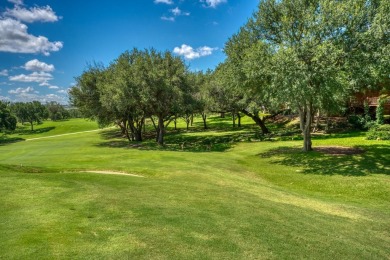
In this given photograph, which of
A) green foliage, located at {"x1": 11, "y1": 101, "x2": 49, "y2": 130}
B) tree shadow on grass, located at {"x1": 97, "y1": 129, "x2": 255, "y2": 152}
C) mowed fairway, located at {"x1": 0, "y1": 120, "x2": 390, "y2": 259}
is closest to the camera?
mowed fairway, located at {"x1": 0, "y1": 120, "x2": 390, "y2": 259}

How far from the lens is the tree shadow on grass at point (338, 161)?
2086cm

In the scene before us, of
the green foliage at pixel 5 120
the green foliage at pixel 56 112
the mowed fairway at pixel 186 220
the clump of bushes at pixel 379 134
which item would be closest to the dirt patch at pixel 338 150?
the clump of bushes at pixel 379 134

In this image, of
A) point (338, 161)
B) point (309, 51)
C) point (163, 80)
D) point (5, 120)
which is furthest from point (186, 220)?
point (5, 120)

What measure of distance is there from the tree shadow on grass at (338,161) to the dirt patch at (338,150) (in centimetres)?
40

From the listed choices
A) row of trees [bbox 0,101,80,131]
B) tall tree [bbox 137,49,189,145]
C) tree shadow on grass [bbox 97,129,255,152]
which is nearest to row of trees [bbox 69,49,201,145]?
tall tree [bbox 137,49,189,145]

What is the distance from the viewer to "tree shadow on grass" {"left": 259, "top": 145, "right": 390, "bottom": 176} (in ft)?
68.4

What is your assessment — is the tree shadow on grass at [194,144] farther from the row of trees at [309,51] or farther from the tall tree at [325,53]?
the tall tree at [325,53]

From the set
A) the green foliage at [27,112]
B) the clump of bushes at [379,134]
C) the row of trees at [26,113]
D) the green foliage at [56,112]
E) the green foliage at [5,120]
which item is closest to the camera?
the clump of bushes at [379,134]

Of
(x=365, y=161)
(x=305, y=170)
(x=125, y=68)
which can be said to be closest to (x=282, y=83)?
(x=305, y=170)

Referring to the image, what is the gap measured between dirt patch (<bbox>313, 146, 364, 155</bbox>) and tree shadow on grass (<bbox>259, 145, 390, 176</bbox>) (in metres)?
0.40

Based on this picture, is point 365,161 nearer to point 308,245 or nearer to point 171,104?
point 308,245

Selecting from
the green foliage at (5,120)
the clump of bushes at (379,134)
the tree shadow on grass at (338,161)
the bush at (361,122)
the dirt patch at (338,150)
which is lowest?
the tree shadow on grass at (338,161)

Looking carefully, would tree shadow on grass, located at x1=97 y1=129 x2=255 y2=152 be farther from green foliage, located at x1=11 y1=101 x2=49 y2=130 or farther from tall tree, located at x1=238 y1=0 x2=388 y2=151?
green foliage, located at x1=11 y1=101 x2=49 y2=130

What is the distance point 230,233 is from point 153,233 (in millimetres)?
1949
